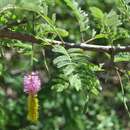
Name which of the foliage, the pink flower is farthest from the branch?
the pink flower

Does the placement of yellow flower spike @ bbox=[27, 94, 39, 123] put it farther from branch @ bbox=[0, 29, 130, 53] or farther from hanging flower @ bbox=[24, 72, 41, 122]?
branch @ bbox=[0, 29, 130, 53]

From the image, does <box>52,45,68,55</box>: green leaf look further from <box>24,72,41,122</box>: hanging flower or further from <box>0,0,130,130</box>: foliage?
<box>24,72,41,122</box>: hanging flower

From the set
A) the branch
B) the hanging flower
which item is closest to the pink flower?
the hanging flower

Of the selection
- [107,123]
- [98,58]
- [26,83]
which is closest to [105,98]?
[98,58]

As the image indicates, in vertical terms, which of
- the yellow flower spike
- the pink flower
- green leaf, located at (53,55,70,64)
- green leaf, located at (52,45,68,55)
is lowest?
the yellow flower spike

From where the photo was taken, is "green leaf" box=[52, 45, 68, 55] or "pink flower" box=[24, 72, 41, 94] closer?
"green leaf" box=[52, 45, 68, 55]

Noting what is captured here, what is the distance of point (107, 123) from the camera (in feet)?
11.3

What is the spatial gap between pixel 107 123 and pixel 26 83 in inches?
68.0

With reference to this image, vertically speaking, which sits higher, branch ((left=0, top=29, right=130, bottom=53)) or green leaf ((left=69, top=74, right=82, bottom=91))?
branch ((left=0, top=29, right=130, bottom=53))

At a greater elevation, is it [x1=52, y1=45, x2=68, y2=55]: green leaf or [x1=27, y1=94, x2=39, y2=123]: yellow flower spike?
[x1=52, y1=45, x2=68, y2=55]: green leaf

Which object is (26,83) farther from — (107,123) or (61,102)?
(61,102)

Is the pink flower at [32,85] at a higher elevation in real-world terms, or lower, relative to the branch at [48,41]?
lower

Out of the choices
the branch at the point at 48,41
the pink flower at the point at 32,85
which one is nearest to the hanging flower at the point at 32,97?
the pink flower at the point at 32,85

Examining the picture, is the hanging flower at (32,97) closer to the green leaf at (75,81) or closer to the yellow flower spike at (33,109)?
the yellow flower spike at (33,109)
